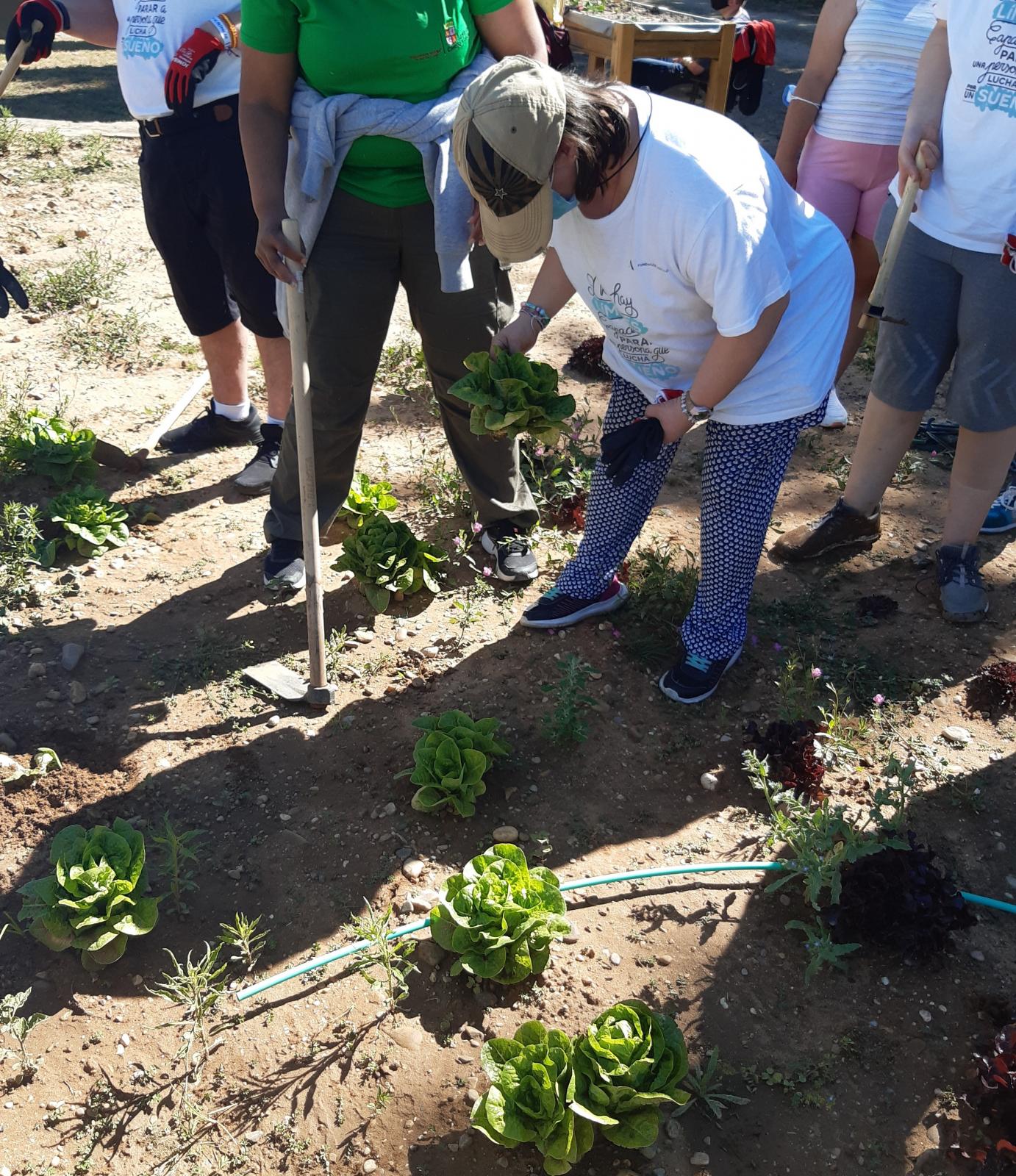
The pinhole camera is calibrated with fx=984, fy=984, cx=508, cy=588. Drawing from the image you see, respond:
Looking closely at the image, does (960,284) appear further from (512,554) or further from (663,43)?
(663,43)

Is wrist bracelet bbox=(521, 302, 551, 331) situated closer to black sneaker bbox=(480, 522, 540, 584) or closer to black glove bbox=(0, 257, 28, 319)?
black sneaker bbox=(480, 522, 540, 584)

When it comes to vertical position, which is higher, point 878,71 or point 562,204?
point 878,71

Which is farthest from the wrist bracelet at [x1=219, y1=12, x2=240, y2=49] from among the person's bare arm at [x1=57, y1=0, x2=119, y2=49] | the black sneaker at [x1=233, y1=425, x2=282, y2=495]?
the black sneaker at [x1=233, y1=425, x2=282, y2=495]

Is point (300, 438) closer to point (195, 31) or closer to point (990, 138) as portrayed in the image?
point (195, 31)

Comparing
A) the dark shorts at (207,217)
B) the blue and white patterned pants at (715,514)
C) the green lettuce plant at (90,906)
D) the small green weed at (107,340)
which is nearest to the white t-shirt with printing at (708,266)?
the blue and white patterned pants at (715,514)

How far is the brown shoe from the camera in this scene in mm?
3863

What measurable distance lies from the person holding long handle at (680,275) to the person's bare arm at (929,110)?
65 cm

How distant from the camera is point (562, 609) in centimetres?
346

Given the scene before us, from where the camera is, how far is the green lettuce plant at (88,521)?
152 inches

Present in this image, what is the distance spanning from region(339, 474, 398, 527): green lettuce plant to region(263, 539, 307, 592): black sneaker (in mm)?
292

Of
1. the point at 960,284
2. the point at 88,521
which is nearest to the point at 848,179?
the point at 960,284

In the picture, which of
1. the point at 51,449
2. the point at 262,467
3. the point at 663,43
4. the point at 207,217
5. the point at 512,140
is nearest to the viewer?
the point at 512,140

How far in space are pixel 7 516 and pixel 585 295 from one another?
2.54 metres

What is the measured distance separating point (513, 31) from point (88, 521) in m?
2.38
